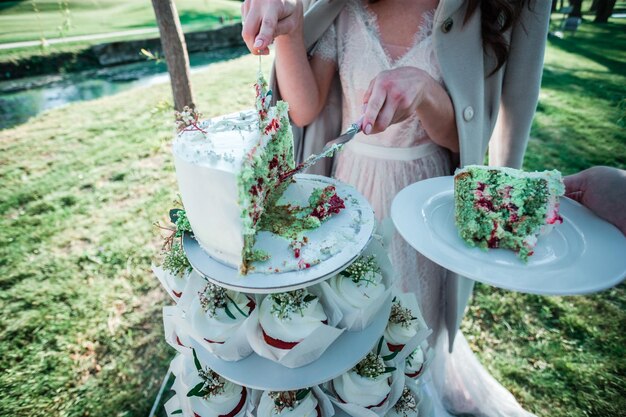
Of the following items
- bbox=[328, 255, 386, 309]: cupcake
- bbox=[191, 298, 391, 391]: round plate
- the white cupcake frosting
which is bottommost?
the white cupcake frosting

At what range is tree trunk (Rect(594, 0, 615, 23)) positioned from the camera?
1502 cm

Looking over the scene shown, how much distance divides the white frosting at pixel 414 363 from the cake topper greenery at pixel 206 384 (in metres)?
0.81

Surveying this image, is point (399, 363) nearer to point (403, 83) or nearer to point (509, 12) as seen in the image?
point (403, 83)

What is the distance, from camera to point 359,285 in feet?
3.97

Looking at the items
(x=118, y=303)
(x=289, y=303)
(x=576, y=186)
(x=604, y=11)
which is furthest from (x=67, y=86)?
(x=604, y=11)

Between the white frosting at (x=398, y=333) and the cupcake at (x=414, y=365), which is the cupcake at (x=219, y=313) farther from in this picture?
the cupcake at (x=414, y=365)

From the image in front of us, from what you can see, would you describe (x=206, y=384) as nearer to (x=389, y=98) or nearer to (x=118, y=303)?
(x=389, y=98)

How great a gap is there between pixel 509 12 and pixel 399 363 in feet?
5.37

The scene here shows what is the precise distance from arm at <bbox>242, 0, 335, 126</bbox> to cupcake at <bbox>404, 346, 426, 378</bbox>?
1.34 meters

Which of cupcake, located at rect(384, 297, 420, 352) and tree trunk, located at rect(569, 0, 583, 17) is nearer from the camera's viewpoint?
cupcake, located at rect(384, 297, 420, 352)

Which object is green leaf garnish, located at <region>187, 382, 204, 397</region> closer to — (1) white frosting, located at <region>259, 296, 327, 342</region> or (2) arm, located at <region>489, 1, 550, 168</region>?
(1) white frosting, located at <region>259, 296, 327, 342</region>

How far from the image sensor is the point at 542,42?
5.43ft

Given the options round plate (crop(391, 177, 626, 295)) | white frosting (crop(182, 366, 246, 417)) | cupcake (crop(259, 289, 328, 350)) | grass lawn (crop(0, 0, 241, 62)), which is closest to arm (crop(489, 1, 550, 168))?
round plate (crop(391, 177, 626, 295))

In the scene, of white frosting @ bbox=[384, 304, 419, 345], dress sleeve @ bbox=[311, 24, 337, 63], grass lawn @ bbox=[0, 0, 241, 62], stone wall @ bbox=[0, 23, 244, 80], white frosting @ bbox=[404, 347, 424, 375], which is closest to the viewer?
white frosting @ bbox=[384, 304, 419, 345]
